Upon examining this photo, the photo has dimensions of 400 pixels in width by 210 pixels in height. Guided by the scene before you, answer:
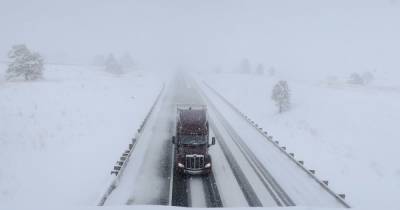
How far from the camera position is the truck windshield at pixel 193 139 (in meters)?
19.8

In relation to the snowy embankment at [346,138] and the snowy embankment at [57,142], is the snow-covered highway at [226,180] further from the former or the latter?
the snowy embankment at [346,138]

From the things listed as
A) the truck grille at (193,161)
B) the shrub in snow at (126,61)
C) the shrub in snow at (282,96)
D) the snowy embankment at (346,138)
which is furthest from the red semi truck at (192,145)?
the shrub in snow at (126,61)

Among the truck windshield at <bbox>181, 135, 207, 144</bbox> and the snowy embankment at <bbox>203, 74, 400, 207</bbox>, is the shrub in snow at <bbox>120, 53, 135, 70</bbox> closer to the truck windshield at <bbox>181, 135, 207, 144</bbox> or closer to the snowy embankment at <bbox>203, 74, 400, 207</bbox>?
the snowy embankment at <bbox>203, 74, 400, 207</bbox>

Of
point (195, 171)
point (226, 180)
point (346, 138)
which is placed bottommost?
point (226, 180)

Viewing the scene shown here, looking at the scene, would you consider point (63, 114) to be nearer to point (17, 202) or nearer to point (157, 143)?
point (157, 143)

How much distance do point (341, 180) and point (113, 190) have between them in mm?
12825

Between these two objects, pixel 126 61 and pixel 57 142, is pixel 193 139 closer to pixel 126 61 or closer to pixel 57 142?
pixel 57 142

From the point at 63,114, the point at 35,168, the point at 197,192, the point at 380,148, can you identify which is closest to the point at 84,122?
the point at 63,114

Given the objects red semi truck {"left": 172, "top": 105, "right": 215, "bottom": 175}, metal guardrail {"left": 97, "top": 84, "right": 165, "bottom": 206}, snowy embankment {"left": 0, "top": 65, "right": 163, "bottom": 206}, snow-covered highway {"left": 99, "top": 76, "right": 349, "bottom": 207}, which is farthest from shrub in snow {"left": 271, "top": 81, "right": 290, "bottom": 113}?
red semi truck {"left": 172, "top": 105, "right": 215, "bottom": 175}

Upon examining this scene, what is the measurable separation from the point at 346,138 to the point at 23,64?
41548mm

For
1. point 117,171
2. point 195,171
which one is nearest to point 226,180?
point 195,171

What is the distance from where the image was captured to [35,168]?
19.1 m

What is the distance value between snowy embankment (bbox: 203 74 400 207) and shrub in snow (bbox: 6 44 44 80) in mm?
30027

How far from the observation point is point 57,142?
23547 millimetres
